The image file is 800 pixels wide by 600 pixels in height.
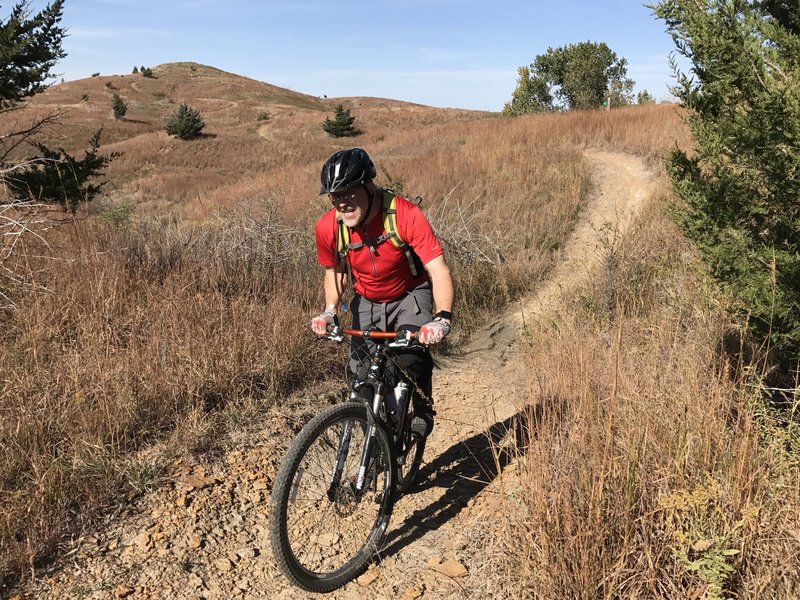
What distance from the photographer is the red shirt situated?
2771 mm

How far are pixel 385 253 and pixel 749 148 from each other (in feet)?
6.62

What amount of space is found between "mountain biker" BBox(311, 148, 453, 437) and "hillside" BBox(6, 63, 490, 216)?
13.3m

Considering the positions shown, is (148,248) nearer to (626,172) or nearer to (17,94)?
(17,94)

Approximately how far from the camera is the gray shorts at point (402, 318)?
9.93ft

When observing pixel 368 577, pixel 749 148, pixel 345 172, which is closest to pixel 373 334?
pixel 345 172

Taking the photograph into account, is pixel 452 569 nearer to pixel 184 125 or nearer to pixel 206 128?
pixel 184 125

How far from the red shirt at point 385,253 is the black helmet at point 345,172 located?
24 centimetres

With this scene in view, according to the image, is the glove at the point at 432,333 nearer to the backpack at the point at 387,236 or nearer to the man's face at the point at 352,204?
the backpack at the point at 387,236

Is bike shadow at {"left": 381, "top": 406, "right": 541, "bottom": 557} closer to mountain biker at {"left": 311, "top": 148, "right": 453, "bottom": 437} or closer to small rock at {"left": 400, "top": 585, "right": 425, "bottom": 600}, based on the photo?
small rock at {"left": 400, "top": 585, "right": 425, "bottom": 600}

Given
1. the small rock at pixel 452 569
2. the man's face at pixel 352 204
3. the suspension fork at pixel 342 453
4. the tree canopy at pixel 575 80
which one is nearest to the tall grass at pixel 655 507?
the small rock at pixel 452 569

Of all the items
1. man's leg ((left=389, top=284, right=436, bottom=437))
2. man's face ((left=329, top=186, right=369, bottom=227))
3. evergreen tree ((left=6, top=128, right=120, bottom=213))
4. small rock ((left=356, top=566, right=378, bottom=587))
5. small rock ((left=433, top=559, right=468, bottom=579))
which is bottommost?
small rock ((left=356, top=566, right=378, bottom=587))

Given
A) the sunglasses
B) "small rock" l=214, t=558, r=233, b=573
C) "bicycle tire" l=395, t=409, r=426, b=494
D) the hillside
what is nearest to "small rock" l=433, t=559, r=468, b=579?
"bicycle tire" l=395, t=409, r=426, b=494

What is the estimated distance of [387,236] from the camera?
2787 mm

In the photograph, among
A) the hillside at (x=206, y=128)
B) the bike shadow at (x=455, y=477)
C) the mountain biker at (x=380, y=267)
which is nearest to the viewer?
the mountain biker at (x=380, y=267)
